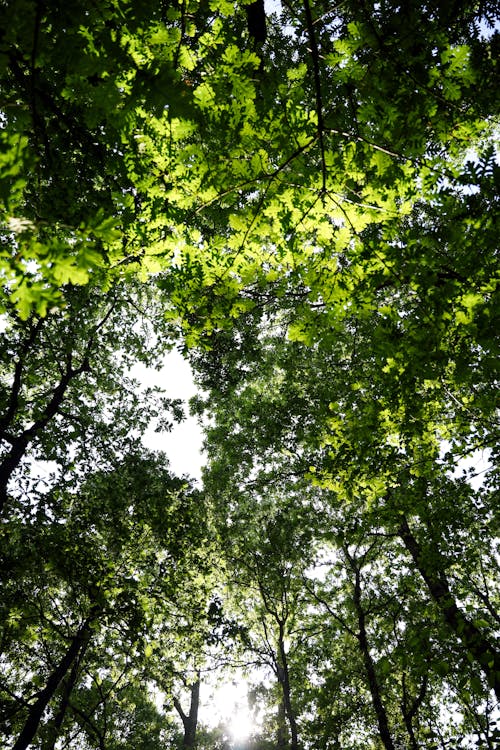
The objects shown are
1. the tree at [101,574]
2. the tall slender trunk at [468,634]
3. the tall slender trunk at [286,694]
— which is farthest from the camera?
the tall slender trunk at [286,694]

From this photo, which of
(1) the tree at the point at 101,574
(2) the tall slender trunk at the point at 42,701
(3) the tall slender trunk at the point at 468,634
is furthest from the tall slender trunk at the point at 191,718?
(3) the tall slender trunk at the point at 468,634

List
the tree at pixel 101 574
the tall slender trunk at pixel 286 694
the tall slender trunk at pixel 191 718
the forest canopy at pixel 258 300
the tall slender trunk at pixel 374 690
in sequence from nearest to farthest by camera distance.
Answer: the forest canopy at pixel 258 300
the tree at pixel 101 574
the tall slender trunk at pixel 374 690
the tall slender trunk at pixel 286 694
the tall slender trunk at pixel 191 718

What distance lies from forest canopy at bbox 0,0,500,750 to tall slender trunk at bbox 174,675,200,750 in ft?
27.9

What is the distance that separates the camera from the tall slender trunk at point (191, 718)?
1845cm

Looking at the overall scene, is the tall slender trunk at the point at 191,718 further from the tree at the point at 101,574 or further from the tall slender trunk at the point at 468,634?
the tall slender trunk at the point at 468,634

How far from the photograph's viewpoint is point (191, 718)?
20266mm

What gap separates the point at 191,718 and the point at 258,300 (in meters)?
23.7

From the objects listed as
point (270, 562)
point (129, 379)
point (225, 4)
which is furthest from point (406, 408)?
point (270, 562)

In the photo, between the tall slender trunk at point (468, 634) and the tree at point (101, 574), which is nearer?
the tall slender trunk at point (468, 634)

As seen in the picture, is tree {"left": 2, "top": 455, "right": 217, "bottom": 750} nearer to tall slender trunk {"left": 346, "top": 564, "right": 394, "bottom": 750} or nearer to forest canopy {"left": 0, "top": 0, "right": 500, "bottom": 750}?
forest canopy {"left": 0, "top": 0, "right": 500, "bottom": 750}

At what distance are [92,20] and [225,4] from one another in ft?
2.81

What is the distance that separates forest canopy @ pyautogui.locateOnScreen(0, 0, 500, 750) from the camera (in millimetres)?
2199

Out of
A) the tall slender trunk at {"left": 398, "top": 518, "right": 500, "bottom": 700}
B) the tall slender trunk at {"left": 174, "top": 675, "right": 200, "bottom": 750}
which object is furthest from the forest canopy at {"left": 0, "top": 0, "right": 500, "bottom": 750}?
the tall slender trunk at {"left": 174, "top": 675, "right": 200, "bottom": 750}

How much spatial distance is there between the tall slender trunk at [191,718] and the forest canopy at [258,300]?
27.9 ft
